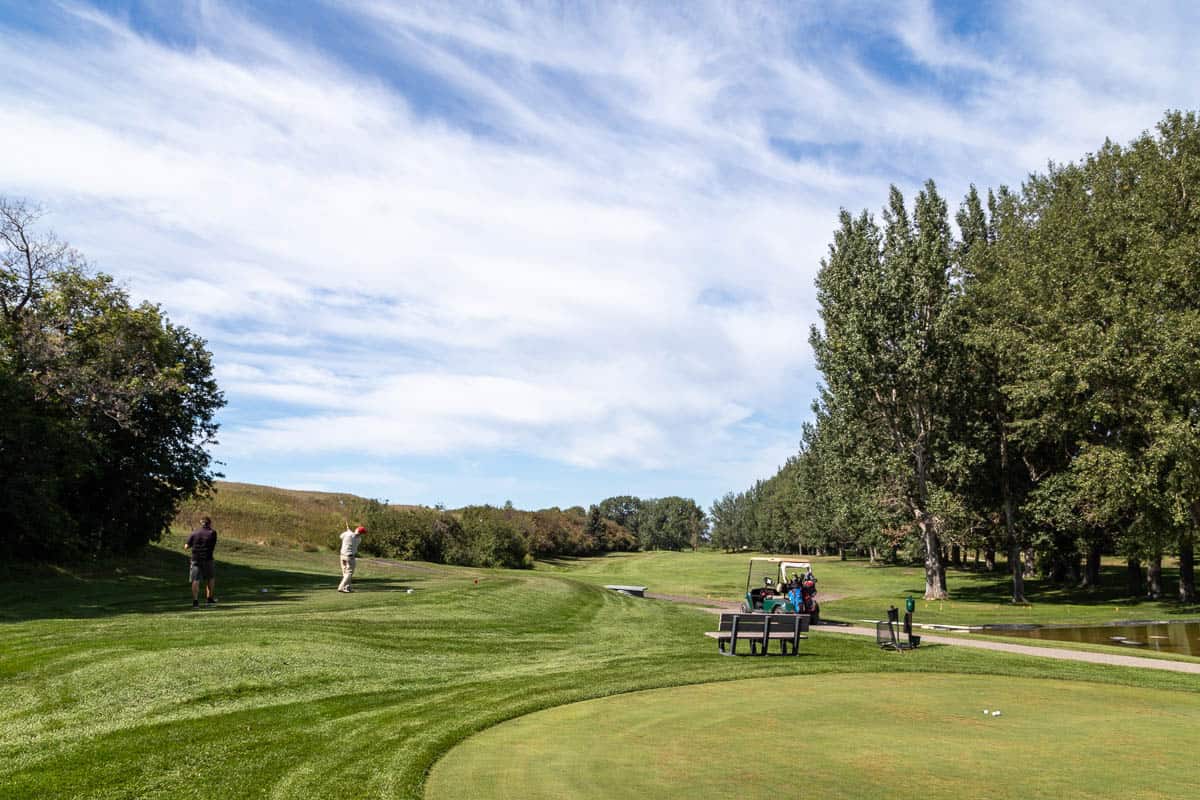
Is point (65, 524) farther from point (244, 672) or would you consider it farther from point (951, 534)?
point (951, 534)

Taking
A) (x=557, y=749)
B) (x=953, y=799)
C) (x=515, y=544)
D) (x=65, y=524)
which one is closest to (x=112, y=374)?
(x=65, y=524)

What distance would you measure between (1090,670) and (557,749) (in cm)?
1305

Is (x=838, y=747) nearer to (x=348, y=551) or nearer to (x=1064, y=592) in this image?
(x=348, y=551)

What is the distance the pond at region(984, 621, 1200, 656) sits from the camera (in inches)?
931

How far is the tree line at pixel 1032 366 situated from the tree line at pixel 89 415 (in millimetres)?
33340

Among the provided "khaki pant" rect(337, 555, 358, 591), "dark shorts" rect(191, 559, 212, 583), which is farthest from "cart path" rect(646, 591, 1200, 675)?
"dark shorts" rect(191, 559, 212, 583)

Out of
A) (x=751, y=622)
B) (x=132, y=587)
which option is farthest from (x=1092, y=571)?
(x=132, y=587)

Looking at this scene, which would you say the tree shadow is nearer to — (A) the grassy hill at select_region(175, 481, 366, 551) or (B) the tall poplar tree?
(B) the tall poplar tree

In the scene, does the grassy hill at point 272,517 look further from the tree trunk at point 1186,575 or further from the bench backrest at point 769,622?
the tree trunk at point 1186,575

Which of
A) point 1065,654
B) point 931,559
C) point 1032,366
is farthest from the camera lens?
point 931,559

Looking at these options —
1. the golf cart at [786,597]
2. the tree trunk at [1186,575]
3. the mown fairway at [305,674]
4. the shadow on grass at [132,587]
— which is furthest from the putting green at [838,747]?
the tree trunk at [1186,575]

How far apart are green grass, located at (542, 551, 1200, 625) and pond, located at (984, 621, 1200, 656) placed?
2163 mm

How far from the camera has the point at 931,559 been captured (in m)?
44.0

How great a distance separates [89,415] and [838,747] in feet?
107
